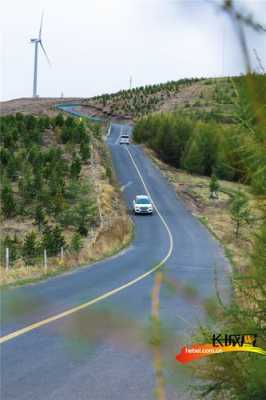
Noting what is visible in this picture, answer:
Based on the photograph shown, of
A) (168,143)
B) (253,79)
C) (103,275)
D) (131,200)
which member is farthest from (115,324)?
(168,143)

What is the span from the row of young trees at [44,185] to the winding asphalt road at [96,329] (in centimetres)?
538

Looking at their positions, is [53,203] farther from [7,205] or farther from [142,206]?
[142,206]

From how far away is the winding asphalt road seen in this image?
2439 millimetres

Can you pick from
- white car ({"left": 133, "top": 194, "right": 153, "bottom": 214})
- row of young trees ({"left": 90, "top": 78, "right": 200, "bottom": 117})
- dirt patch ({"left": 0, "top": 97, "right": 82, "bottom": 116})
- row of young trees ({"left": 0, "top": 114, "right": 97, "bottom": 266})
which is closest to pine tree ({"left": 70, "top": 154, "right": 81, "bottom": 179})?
row of young trees ({"left": 0, "top": 114, "right": 97, "bottom": 266})

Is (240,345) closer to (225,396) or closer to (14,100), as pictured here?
(225,396)

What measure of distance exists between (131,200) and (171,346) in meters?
43.4

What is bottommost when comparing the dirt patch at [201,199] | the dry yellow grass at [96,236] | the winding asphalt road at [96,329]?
the dirt patch at [201,199]

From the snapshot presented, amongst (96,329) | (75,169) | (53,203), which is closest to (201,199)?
(75,169)

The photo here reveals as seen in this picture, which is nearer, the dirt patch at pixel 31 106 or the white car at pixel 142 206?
the white car at pixel 142 206

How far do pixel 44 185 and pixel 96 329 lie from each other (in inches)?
1401

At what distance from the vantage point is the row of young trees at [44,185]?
2575 cm

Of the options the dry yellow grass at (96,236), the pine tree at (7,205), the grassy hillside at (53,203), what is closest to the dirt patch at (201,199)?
the dry yellow grass at (96,236)

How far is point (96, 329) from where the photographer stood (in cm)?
244

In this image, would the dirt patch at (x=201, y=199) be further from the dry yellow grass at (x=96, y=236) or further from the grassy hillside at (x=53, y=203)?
the grassy hillside at (x=53, y=203)
